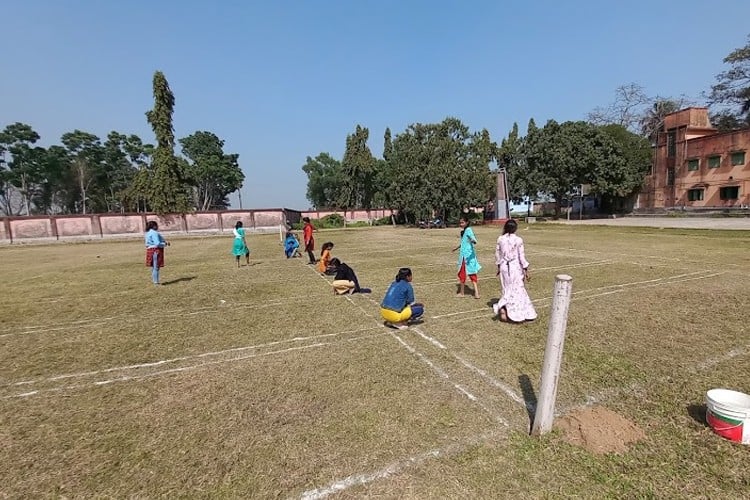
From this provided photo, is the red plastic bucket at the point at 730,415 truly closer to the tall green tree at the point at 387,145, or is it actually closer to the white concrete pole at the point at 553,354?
the white concrete pole at the point at 553,354

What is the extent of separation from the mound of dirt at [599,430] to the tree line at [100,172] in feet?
156

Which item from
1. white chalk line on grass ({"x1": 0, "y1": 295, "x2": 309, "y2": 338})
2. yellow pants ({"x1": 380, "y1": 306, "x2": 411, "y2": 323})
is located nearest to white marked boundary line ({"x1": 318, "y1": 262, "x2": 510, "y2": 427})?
yellow pants ({"x1": 380, "y1": 306, "x2": 411, "y2": 323})

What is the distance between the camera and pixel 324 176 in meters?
70.8

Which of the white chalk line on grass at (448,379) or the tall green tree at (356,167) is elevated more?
the tall green tree at (356,167)

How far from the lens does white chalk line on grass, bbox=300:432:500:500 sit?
2736mm

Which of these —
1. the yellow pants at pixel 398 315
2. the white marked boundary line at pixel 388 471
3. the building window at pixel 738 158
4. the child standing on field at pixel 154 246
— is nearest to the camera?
the white marked boundary line at pixel 388 471

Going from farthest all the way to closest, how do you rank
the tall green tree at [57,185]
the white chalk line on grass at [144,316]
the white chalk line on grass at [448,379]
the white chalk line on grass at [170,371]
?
1. the tall green tree at [57,185]
2. the white chalk line on grass at [144,316]
3. the white chalk line on grass at [170,371]
4. the white chalk line on grass at [448,379]

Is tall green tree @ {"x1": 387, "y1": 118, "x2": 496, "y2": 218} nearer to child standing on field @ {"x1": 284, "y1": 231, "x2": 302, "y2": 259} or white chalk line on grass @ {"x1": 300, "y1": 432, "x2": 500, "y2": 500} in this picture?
child standing on field @ {"x1": 284, "y1": 231, "x2": 302, "y2": 259}

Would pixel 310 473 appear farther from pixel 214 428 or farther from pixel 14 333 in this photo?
pixel 14 333

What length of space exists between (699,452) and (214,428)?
14.2 ft

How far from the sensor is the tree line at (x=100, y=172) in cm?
5419

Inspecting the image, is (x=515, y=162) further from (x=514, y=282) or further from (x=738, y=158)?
(x=514, y=282)

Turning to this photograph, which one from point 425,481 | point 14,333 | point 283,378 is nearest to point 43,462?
point 283,378

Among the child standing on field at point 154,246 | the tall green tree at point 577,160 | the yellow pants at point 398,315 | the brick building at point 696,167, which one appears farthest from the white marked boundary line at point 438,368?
the brick building at point 696,167
